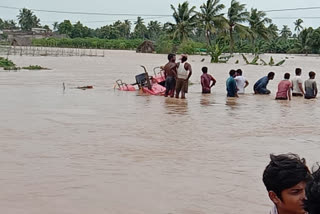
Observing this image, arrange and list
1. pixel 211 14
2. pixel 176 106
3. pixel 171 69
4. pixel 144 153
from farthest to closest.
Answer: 1. pixel 211 14
2. pixel 171 69
3. pixel 176 106
4. pixel 144 153

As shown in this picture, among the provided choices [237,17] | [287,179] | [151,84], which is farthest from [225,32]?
[287,179]

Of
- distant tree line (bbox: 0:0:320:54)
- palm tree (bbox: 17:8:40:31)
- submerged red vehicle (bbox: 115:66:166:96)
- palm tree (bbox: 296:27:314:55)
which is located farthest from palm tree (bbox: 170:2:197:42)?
palm tree (bbox: 17:8:40:31)

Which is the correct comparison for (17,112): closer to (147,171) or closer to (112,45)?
(147,171)

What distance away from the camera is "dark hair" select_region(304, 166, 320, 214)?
6.17ft

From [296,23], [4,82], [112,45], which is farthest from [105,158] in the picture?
[296,23]

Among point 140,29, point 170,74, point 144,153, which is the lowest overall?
point 144,153

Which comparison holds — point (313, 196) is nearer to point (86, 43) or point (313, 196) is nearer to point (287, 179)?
point (287, 179)

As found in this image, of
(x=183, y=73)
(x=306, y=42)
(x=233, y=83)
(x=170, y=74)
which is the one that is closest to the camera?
(x=183, y=73)

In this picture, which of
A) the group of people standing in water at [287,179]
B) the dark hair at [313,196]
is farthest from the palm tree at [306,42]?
the dark hair at [313,196]

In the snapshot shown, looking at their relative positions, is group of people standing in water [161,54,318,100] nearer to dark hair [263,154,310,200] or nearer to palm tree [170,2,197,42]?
dark hair [263,154,310,200]

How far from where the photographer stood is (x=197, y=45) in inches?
2788

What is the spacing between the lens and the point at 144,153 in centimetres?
759

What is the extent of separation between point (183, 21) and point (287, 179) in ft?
189

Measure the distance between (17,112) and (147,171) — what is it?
6469 mm
